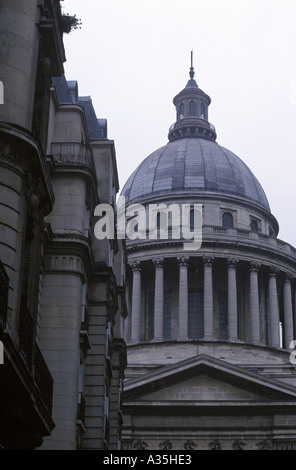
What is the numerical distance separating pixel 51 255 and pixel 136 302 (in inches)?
1804

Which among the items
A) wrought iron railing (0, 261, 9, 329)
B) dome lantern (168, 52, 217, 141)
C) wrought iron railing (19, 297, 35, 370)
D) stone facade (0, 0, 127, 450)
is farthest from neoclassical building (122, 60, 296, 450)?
wrought iron railing (0, 261, 9, 329)

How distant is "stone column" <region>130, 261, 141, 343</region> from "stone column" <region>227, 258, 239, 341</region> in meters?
7.09

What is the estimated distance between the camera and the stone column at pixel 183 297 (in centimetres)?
7081

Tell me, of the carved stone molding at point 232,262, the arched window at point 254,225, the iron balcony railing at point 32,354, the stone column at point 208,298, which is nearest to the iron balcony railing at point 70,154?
the iron balcony railing at point 32,354

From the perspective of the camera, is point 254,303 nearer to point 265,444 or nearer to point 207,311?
point 207,311

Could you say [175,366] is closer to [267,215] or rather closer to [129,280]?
[129,280]

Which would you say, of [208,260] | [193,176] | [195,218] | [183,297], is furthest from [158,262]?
[193,176]

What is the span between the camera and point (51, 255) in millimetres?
27953

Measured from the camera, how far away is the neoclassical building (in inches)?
2229

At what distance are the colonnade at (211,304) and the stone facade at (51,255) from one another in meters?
30.2

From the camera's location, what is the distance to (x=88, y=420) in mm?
30109

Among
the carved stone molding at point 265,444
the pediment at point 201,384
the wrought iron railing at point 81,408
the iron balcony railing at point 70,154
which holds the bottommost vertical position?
the wrought iron railing at point 81,408

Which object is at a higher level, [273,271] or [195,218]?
[195,218]

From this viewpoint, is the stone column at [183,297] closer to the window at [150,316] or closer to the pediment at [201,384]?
the window at [150,316]
